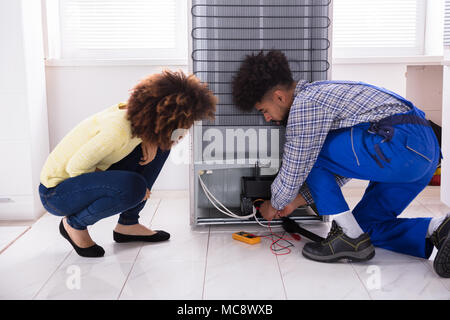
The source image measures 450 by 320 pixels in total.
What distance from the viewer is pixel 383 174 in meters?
1.64

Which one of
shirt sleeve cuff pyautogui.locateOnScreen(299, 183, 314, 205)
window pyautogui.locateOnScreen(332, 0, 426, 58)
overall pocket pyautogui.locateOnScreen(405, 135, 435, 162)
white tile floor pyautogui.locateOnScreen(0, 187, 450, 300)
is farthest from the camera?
window pyautogui.locateOnScreen(332, 0, 426, 58)

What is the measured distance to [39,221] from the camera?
7.36 ft

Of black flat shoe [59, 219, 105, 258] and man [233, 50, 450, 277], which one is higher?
man [233, 50, 450, 277]

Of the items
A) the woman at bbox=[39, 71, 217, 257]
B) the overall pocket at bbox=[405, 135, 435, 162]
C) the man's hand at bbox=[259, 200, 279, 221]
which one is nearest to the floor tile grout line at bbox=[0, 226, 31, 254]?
the woman at bbox=[39, 71, 217, 257]

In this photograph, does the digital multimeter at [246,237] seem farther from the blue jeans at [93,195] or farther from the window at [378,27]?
the window at [378,27]

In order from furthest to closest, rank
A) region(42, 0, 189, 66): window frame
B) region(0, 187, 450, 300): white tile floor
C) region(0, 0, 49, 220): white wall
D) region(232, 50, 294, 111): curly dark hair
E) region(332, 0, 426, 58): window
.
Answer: region(332, 0, 426, 58): window < region(42, 0, 189, 66): window frame < region(0, 0, 49, 220): white wall < region(232, 50, 294, 111): curly dark hair < region(0, 187, 450, 300): white tile floor

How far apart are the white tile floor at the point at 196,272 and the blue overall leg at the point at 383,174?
0.25 ft

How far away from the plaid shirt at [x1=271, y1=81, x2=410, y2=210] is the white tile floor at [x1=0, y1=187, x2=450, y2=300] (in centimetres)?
34

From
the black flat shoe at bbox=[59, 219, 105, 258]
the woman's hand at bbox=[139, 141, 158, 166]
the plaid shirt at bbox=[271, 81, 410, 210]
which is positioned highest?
the plaid shirt at bbox=[271, 81, 410, 210]

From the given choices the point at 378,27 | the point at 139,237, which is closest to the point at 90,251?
the point at 139,237

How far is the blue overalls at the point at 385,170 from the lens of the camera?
1.59 metres

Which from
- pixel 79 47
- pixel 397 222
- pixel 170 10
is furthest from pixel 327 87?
pixel 79 47

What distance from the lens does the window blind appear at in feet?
8.75

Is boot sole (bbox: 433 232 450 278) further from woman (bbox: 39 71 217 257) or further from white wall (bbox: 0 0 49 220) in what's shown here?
white wall (bbox: 0 0 49 220)
